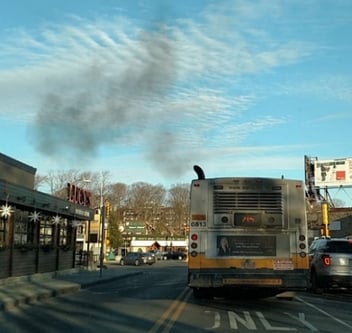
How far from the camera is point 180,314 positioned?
12.6 metres

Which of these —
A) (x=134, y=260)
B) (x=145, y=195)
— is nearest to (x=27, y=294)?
(x=134, y=260)

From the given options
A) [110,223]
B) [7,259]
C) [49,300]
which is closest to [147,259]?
[110,223]

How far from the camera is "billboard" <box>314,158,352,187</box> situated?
6606cm

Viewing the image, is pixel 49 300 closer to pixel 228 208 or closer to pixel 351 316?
pixel 228 208

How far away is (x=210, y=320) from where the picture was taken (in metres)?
11.7

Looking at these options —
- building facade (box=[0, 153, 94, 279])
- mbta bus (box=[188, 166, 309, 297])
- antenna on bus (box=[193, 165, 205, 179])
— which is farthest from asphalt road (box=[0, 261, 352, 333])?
building facade (box=[0, 153, 94, 279])

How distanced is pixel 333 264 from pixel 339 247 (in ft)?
2.33

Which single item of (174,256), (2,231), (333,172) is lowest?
(174,256)

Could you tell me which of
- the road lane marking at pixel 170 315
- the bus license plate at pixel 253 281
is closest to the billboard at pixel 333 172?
the road lane marking at pixel 170 315

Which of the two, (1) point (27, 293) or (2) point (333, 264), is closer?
(1) point (27, 293)

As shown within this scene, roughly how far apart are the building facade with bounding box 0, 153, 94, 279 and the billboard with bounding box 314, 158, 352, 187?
4168 centimetres

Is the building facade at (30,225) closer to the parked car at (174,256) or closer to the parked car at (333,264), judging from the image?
the parked car at (333,264)

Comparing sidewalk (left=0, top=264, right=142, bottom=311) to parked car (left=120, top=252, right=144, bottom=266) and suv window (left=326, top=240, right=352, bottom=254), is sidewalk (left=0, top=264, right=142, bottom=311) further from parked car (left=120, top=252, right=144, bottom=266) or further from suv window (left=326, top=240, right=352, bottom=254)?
parked car (left=120, top=252, right=144, bottom=266)

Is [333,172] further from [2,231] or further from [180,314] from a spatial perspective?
[180,314]
